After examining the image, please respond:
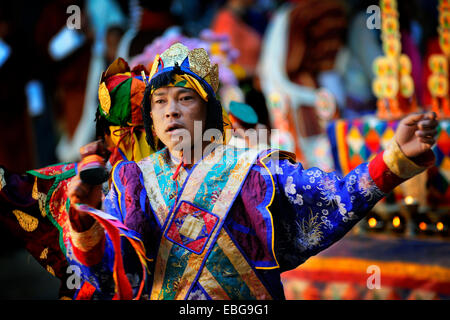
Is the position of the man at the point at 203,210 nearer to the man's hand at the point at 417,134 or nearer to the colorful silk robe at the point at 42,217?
the man's hand at the point at 417,134

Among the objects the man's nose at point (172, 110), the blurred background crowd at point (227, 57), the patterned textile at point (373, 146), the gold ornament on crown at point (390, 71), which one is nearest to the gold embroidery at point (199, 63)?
the man's nose at point (172, 110)

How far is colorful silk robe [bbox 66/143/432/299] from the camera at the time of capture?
1.98 meters

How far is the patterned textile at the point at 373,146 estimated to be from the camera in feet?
15.1

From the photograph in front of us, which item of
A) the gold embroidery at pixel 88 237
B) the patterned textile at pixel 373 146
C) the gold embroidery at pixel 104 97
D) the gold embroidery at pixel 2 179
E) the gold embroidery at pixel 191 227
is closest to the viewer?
the gold embroidery at pixel 88 237

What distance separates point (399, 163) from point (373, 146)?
321cm

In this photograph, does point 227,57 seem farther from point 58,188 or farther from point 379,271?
point 58,188

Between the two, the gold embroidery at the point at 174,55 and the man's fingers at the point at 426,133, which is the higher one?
the gold embroidery at the point at 174,55

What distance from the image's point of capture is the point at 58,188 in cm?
238

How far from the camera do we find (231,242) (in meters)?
2.02

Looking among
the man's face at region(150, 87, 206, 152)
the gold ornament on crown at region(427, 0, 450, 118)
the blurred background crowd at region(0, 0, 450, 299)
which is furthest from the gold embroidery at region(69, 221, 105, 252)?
the gold ornament on crown at region(427, 0, 450, 118)

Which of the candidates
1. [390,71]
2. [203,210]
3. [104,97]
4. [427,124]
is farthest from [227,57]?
[427,124]

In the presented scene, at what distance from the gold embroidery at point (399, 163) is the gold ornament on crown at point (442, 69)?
331 cm
